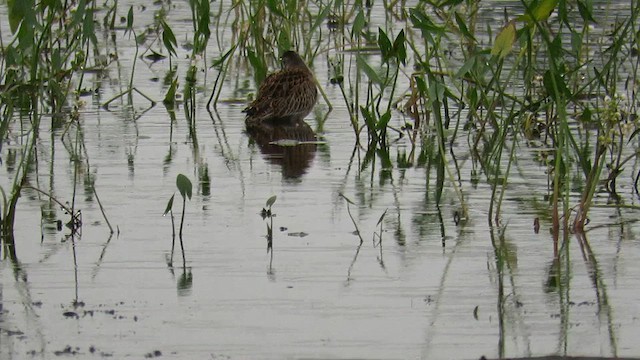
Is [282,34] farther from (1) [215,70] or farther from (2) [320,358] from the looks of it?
(2) [320,358]

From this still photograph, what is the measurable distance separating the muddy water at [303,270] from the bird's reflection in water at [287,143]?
45 millimetres

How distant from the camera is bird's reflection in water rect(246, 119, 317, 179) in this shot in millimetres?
9539

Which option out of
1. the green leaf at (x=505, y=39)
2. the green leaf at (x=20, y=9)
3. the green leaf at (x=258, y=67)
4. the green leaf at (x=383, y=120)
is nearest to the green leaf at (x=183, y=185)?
the green leaf at (x=20, y=9)

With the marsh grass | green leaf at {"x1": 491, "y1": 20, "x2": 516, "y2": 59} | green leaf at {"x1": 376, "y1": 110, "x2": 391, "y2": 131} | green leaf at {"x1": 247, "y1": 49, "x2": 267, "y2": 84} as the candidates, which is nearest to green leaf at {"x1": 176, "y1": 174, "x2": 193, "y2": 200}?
the marsh grass

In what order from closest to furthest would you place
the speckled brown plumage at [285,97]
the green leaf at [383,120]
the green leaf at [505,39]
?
the green leaf at [505,39]
the green leaf at [383,120]
the speckled brown plumage at [285,97]

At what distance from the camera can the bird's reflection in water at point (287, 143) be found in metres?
9.54

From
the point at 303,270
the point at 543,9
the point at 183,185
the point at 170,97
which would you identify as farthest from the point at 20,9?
the point at 170,97

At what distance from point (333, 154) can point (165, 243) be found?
9.17 ft

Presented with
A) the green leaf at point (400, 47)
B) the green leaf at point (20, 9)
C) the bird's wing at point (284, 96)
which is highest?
the green leaf at point (20, 9)

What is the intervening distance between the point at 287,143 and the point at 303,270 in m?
3.82

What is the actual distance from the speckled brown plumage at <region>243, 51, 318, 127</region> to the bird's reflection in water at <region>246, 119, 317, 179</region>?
2.3 inches

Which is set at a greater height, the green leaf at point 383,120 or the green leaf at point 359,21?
the green leaf at point 359,21

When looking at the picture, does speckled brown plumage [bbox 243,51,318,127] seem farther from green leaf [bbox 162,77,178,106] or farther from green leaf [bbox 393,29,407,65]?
green leaf [bbox 393,29,407,65]

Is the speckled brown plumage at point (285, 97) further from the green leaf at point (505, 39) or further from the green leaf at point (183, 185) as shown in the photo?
the green leaf at point (183, 185)
